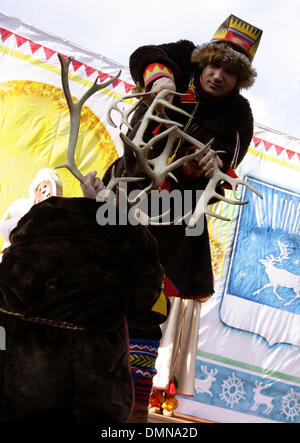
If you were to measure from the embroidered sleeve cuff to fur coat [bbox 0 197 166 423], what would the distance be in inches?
26.4

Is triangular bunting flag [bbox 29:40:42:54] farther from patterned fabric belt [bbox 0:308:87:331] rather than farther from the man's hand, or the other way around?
patterned fabric belt [bbox 0:308:87:331]

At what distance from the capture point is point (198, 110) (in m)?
1.84

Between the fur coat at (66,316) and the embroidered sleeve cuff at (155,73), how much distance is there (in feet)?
2.20

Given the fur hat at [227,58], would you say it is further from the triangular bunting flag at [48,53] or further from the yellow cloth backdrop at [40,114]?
the triangular bunting flag at [48,53]

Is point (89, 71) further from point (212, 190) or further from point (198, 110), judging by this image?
point (212, 190)

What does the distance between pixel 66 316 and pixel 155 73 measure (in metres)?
0.94

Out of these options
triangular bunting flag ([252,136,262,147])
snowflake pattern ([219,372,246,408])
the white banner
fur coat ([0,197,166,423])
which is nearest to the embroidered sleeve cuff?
fur coat ([0,197,166,423])

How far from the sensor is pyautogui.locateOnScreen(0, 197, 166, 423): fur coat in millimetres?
1124

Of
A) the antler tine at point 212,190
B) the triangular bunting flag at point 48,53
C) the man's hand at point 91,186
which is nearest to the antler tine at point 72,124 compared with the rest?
the man's hand at point 91,186

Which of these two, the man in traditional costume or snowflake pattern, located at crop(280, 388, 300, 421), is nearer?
the man in traditional costume

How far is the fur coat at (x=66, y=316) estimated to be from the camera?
1124mm
